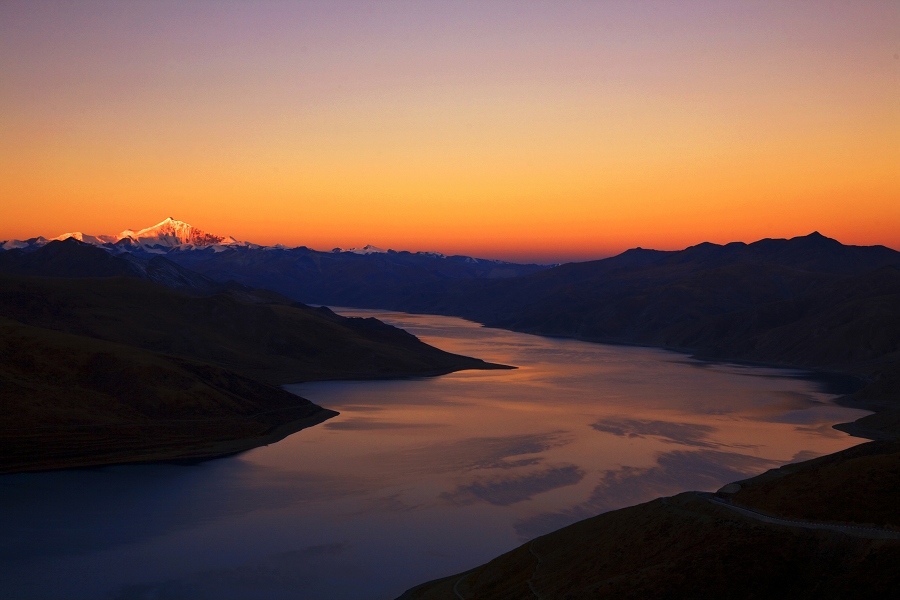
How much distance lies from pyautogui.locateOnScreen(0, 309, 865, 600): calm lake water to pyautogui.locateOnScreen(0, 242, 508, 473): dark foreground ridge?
7.22m

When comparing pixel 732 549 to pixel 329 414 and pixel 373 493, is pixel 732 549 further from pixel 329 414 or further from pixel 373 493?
pixel 329 414

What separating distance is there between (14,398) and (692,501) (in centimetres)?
7343

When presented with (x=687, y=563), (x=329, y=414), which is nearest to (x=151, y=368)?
(x=329, y=414)

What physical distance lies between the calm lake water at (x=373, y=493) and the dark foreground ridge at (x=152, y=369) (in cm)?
722

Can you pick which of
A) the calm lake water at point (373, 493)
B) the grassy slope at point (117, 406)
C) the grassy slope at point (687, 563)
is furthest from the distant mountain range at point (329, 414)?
the calm lake water at point (373, 493)

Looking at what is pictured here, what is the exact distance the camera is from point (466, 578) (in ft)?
149

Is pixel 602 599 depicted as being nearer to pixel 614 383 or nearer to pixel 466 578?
pixel 466 578

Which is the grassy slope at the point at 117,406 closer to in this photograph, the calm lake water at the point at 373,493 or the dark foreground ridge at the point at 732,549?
the calm lake water at the point at 373,493

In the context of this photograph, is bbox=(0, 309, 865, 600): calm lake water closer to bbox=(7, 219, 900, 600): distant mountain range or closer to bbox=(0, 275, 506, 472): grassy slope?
bbox=(7, 219, 900, 600): distant mountain range

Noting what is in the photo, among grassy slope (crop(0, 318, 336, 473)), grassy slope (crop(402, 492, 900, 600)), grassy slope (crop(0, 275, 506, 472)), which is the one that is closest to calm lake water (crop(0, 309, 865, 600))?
grassy slope (crop(0, 318, 336, 473))

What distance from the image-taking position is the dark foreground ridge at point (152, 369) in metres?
83.5

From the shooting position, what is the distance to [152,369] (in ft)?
334

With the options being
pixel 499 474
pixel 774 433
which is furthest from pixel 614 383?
pixel 499 474

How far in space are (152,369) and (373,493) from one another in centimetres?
4718
